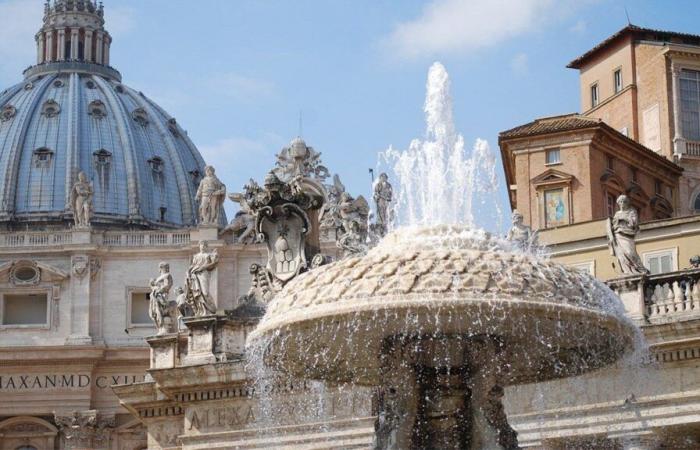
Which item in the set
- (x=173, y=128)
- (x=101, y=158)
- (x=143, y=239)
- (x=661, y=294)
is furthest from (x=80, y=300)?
(x=661, y=294)

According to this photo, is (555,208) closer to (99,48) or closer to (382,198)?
(382,198)

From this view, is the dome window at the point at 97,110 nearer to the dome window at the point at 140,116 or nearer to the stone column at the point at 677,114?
the dome window at the point at 140,116

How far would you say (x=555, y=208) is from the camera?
5344cm

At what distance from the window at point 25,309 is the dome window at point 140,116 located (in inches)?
2151

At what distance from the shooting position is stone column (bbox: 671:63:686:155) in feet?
193

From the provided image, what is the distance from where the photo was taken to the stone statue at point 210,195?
95125 millimetres

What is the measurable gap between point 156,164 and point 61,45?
20.3 m

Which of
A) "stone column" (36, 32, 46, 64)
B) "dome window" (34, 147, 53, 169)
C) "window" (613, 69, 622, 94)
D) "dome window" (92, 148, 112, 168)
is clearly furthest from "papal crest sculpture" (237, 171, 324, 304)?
"stone column" (36, 32, 46, 64)

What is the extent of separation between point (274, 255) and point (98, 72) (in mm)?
126883

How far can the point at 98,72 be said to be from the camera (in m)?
156

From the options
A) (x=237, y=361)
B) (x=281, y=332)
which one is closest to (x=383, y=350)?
(x=281, y=332)

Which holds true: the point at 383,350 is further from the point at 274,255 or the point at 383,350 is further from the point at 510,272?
the point at 274,255

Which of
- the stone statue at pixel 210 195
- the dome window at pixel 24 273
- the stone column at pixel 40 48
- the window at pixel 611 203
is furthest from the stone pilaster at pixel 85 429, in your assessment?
the stone column at pixel 40 48

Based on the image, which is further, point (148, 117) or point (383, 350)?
point (148, 117)
